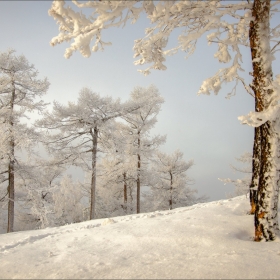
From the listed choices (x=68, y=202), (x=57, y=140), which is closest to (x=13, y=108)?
(x=57, y=140)

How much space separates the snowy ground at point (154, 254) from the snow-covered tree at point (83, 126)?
27.6ft

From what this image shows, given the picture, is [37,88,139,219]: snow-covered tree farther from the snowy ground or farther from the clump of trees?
the snowy ground

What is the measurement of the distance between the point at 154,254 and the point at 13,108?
10.5m

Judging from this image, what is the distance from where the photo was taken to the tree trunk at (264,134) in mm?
3949

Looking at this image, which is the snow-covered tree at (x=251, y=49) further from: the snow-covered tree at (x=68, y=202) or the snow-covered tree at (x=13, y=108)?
the snow-covered tree at (x=68, y=202)

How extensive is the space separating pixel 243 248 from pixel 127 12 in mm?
3856

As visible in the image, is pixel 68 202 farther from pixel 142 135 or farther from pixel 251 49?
pixel 251 49

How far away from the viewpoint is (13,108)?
11000 mm

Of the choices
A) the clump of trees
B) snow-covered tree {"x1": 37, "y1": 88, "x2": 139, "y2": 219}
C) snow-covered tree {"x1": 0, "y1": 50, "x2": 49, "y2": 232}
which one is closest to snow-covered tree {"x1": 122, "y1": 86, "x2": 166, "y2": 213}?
the clump of trees

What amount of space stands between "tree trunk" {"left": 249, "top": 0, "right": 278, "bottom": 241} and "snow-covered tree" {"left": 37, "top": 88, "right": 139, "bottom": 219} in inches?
380

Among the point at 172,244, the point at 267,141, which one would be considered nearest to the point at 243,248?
the point at 172,244

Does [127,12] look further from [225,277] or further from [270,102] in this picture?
[225,277]

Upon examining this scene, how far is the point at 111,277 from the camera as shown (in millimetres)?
2562

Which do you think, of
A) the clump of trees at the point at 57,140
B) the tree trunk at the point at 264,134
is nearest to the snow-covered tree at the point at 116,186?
the clump of trees at the point at 57,140
